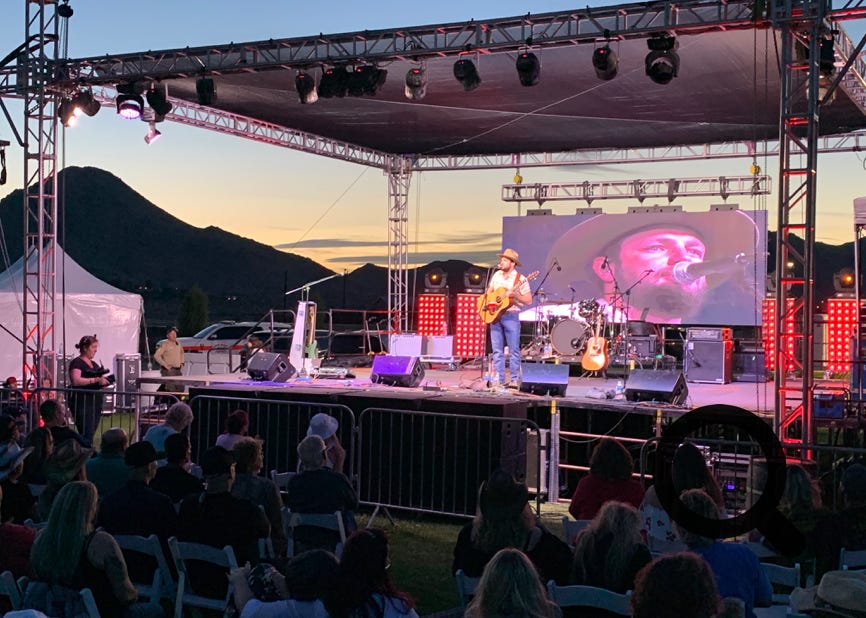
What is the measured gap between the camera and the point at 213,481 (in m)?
5.23

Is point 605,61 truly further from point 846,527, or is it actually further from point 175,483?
point 175,483

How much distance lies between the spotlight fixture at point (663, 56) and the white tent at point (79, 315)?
10667mm

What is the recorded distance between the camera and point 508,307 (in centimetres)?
1363

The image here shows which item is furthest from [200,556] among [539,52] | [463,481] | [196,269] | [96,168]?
[96,168]

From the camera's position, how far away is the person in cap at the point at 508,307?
13.6 meters

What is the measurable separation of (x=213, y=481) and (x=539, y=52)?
907cm

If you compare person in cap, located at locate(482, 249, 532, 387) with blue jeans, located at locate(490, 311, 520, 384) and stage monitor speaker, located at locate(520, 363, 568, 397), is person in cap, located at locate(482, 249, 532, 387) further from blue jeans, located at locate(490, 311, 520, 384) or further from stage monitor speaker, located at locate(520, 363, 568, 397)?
stage monitor speaker, located at locate(520, 363, 568, 397)

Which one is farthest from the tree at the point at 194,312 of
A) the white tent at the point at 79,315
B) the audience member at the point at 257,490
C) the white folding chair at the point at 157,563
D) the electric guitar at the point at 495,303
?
the white folding chair at the point at 157,563

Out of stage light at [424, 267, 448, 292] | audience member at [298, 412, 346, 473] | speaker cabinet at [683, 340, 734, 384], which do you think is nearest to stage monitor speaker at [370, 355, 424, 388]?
speaker cabinet at [683, 340, 734, 384]

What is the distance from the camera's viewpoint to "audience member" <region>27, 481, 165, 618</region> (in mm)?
4309

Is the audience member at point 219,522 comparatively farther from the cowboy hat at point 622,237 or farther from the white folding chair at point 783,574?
the cowboy hat at point 622,237

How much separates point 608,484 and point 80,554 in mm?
3185

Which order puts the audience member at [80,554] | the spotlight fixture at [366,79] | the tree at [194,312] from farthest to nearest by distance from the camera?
the tree at [194,312], the spotlight fixture at [366,79], the audience member at [80,554]

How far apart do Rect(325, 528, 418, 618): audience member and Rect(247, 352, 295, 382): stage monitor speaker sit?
10397 mm
